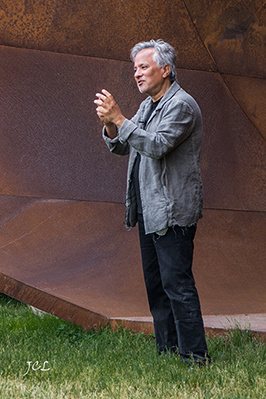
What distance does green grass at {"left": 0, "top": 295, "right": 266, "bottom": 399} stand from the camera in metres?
2.59

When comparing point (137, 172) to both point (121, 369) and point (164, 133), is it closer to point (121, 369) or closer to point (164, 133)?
point (164, 133)

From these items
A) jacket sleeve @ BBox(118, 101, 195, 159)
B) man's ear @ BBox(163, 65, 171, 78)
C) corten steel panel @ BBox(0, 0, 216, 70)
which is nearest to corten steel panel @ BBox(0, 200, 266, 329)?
jacket sleeve @ BBox(118, 101, 195, 159)

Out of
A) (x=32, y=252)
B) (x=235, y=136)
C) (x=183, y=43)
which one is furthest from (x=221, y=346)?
(x=183, y=43)

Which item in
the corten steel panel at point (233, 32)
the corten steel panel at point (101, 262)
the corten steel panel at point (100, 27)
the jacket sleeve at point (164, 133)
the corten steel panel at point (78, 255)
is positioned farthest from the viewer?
the corten steel panel at point (233, 32)

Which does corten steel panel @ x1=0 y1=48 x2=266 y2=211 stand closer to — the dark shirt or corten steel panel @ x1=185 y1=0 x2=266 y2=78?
corten steel panel @ x1=185 y1=0 x2=266 y2=78

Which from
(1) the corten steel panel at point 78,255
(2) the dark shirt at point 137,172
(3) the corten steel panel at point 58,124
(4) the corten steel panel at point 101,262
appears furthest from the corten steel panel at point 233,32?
(2) the dark shirt at point 137,172

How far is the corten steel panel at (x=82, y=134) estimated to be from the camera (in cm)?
492

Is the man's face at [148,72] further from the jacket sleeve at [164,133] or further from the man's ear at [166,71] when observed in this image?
the jacket sleeve at [164,133]

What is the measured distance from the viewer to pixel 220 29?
18.3 ft

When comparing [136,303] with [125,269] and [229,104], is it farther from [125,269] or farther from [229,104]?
[229,104]

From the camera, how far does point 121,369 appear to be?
2.97 metres

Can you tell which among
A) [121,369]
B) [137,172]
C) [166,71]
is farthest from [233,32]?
[121,369]

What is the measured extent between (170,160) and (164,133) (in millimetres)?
173

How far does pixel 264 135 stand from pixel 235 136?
0.32 m
